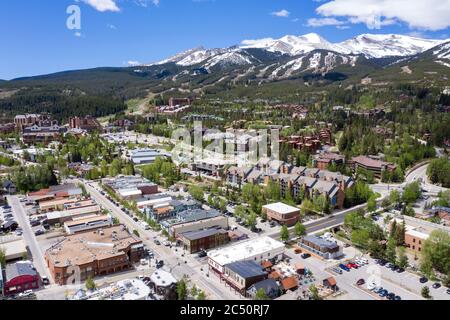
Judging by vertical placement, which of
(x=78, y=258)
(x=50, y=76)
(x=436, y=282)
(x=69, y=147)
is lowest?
(x=436, y=282)

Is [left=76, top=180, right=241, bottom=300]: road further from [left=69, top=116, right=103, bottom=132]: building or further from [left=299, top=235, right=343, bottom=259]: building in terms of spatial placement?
[left=69, top=116, right=103, bottom=132]: building

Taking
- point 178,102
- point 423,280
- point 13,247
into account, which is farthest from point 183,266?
point 178,102

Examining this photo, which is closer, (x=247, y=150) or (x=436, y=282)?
(x=436, y=282)

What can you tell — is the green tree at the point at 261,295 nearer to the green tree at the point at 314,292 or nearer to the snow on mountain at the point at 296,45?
the green tree at the point at 314,292

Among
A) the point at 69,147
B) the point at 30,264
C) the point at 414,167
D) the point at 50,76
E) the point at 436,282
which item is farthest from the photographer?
the point at 50,76
